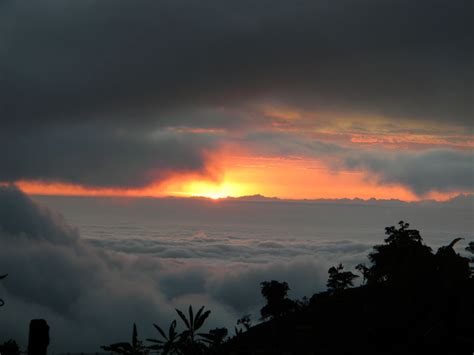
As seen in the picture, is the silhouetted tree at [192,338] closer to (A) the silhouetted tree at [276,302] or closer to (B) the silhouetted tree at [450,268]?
(B) the silhouetted tree at [450,268]

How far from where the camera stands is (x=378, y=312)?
15844mm

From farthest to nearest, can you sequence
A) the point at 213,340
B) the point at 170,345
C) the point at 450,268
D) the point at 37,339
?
the point at 450,268, the point at 170,345, the point at 213,340, the point at 37,339

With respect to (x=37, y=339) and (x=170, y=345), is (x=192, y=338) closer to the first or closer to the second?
(x=170, y=345)

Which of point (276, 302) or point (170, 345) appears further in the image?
point (276, 302)

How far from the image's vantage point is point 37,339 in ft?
30.1

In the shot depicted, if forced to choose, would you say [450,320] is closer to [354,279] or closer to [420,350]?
[420,350]

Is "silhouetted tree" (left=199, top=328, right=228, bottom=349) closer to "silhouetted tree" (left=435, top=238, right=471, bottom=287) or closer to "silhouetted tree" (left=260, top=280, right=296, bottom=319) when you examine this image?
"silhouetted tree" (left=435, top=238, right=471, bottom=287)

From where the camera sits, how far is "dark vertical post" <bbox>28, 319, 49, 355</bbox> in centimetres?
913

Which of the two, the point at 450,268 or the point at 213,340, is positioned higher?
the point at 450,268

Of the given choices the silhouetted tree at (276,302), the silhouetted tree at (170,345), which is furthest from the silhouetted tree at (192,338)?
the silhouetted tree at (276,302)

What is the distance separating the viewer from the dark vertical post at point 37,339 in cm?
913

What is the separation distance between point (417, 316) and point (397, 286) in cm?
102

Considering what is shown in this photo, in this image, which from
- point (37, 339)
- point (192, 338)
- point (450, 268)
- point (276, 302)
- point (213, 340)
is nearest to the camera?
point (37, 339)

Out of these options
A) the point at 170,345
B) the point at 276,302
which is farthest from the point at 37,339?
the point at 276,302
